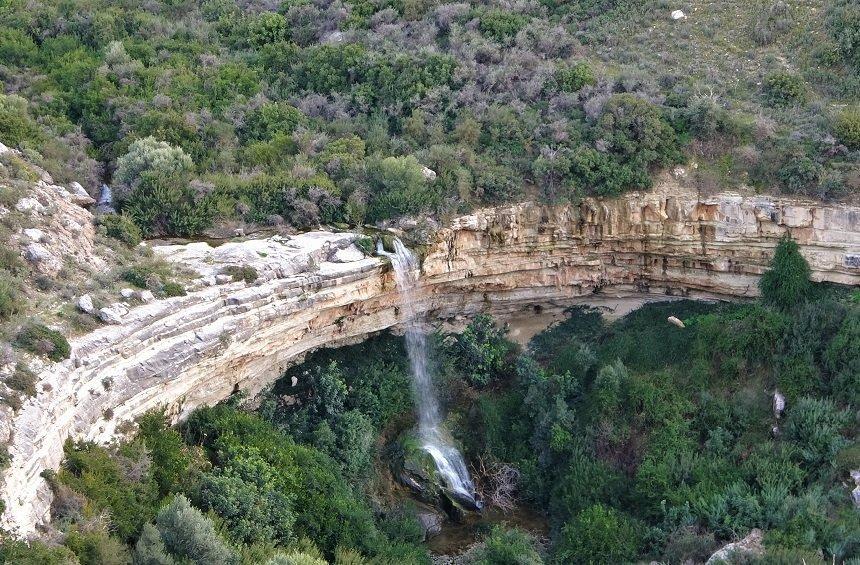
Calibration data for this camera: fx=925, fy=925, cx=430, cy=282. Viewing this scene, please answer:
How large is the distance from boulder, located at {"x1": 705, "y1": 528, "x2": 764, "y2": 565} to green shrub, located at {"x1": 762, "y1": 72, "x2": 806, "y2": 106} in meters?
15.6

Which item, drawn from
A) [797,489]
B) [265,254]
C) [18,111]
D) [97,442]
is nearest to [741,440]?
[797,489]

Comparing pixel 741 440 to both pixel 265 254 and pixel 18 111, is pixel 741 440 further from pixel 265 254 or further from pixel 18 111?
pixel 18 111

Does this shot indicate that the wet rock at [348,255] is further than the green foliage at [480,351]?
No

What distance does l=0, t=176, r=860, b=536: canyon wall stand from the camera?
59.4 feet

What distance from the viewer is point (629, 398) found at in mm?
24953

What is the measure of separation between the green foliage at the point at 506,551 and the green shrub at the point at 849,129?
15.5 m

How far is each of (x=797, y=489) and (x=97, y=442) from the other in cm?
1567

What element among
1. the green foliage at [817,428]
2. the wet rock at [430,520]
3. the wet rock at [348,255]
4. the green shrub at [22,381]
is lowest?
the wet rock at [430,520]

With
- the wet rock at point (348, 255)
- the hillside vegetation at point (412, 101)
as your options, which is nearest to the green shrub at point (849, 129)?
the hillside vegetation at point (412, 101)

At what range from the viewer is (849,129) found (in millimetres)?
27609

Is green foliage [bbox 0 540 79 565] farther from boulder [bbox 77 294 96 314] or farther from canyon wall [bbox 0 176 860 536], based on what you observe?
boulder [bbox 77 294 96 314]

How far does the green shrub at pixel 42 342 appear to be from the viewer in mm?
17750

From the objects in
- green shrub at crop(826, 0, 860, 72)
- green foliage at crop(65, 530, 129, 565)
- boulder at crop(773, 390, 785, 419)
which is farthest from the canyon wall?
green shrub at crop(826, 0, 860, 72)

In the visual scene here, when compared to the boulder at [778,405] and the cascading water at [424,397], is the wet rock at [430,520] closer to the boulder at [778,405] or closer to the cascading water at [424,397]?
the cascading water at [424,397]
